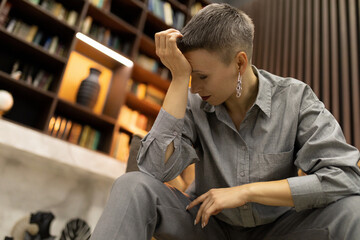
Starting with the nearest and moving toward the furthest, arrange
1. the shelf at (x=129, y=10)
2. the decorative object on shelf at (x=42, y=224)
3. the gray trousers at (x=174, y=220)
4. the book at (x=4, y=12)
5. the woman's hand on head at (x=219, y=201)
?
the gray trousers at (x=174, y=220) < the woman's hand on head at (x=219, y=201) < the decorative object on shelf at (x=42, y=224) < the book at (x=4, y=12) < the shelf at (x=129, y=10)

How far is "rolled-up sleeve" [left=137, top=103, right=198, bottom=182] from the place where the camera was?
999mm

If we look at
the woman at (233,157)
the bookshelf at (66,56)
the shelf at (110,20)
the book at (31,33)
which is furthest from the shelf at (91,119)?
the woman at (233,157)

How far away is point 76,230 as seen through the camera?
2477 millimetres

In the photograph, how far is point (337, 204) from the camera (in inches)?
33.0

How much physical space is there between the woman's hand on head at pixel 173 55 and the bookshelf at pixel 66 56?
1763 millimetres

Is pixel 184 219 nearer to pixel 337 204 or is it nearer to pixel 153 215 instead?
pixel 153 215

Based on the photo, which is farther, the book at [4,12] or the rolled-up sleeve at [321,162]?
the book at [4,12]

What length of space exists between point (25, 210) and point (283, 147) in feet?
6.32

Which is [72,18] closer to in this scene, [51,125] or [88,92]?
[88,92]

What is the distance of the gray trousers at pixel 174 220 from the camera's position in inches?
30.5

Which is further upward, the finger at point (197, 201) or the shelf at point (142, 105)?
the shelf at point (142, 105)

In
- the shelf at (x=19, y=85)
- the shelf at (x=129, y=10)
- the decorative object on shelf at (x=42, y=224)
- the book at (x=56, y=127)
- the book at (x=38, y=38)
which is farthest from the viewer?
the shelf at (x=129, y=10)

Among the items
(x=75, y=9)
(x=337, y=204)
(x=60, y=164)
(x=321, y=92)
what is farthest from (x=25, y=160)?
(x=321, y=92)

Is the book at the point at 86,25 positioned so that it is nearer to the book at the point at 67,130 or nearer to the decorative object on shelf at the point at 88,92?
the decorative object on shelf at the point at 88,92
